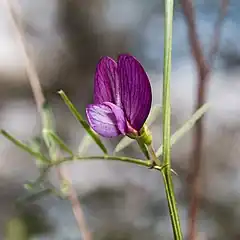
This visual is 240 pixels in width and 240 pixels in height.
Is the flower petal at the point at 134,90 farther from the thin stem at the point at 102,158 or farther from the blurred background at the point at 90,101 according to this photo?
the blurred background at the point at 90,101

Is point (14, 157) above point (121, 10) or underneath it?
underneath

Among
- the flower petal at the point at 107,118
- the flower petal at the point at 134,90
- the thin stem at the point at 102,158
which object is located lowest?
the thin stem at the point at 102,158

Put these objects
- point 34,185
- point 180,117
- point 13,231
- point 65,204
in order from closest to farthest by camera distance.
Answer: point 34,185 → point 13,231 → point 65,204 → point 180,117

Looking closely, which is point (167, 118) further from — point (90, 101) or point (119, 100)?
point (90, 101)

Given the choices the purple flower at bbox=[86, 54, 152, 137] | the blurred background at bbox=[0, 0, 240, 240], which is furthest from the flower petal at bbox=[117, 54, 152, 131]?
the blurred background at bbox=[0, 0, 240, 240]

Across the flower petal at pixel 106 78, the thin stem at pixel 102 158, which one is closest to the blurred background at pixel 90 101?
the thin stem at pixel 102 158

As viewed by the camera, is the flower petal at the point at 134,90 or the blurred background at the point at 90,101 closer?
the flower petal at the point at 134,90

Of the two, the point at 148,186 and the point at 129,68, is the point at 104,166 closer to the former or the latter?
the point at 148,186

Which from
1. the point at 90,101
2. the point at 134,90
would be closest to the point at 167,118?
the point at 134,90

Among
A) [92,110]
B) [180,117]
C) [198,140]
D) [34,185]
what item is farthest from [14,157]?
A: [92,110]
